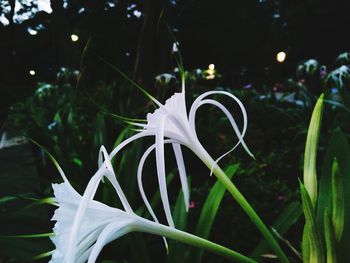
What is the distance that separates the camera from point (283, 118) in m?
4.16

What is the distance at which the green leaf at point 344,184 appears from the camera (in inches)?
27.3

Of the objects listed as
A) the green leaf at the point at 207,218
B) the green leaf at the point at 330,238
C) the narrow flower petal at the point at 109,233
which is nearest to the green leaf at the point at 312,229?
the green leaf at the point at 330,238

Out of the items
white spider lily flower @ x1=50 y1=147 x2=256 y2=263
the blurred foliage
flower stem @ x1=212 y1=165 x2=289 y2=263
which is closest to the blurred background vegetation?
the blurred foliage

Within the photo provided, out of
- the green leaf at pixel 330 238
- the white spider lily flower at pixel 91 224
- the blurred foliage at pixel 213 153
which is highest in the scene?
the white spider lily flower at pixel 91 224

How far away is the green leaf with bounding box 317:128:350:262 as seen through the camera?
69cm

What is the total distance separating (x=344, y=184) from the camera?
0.77m

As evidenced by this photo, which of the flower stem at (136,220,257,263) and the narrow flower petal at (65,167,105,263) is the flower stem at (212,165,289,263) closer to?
the flower stem at (136,220,257,263)

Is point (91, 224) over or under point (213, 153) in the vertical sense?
over

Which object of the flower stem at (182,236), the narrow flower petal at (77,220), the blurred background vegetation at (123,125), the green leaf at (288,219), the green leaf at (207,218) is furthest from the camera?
the blurred background vegetation at (123,125)

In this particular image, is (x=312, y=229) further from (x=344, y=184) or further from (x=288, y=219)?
(x=288, y=219)

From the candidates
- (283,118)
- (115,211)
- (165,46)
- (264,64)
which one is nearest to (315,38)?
(264,64)

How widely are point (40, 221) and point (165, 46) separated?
6.35 feet

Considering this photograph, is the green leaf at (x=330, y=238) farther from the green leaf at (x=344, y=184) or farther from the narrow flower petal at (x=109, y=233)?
the narrow flower petal at (x=109, y=233)

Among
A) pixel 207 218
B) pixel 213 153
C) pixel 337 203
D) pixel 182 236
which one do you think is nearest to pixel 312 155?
pixel 337 203
